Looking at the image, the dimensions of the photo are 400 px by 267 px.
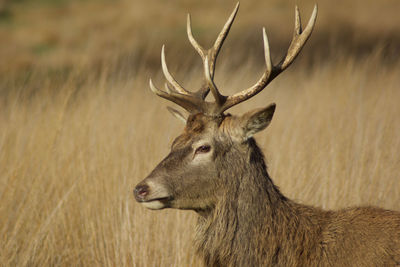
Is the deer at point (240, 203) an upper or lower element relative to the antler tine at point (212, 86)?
lower

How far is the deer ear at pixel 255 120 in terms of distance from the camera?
3.66m

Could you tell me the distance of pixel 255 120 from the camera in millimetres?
3727

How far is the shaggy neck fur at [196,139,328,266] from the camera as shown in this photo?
376 cm

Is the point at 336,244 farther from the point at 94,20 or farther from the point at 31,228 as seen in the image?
the point at 94,20

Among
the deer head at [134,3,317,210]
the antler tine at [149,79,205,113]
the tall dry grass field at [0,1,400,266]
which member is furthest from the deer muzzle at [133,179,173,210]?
the tall dry grass field at [0,1,400,266]

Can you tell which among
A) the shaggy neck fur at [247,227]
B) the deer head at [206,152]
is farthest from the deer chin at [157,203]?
the shaggy neck fur at [247,227]

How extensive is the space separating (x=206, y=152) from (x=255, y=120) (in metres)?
0.37

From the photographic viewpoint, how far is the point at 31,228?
4.92 meters

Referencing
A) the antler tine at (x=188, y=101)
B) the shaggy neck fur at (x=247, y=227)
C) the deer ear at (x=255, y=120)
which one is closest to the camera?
the deer ear at (x=255, y=120)

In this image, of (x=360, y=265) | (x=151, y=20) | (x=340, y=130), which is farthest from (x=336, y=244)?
(x=151, y=20)

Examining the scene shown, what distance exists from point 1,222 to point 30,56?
12241 millimetres

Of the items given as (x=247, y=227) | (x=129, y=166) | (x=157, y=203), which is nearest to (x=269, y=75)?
(x=247, y=227)

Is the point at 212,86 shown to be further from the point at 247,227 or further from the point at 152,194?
the point at 247,227

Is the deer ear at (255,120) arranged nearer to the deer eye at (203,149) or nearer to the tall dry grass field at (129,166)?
the deer eye at (203,149)
